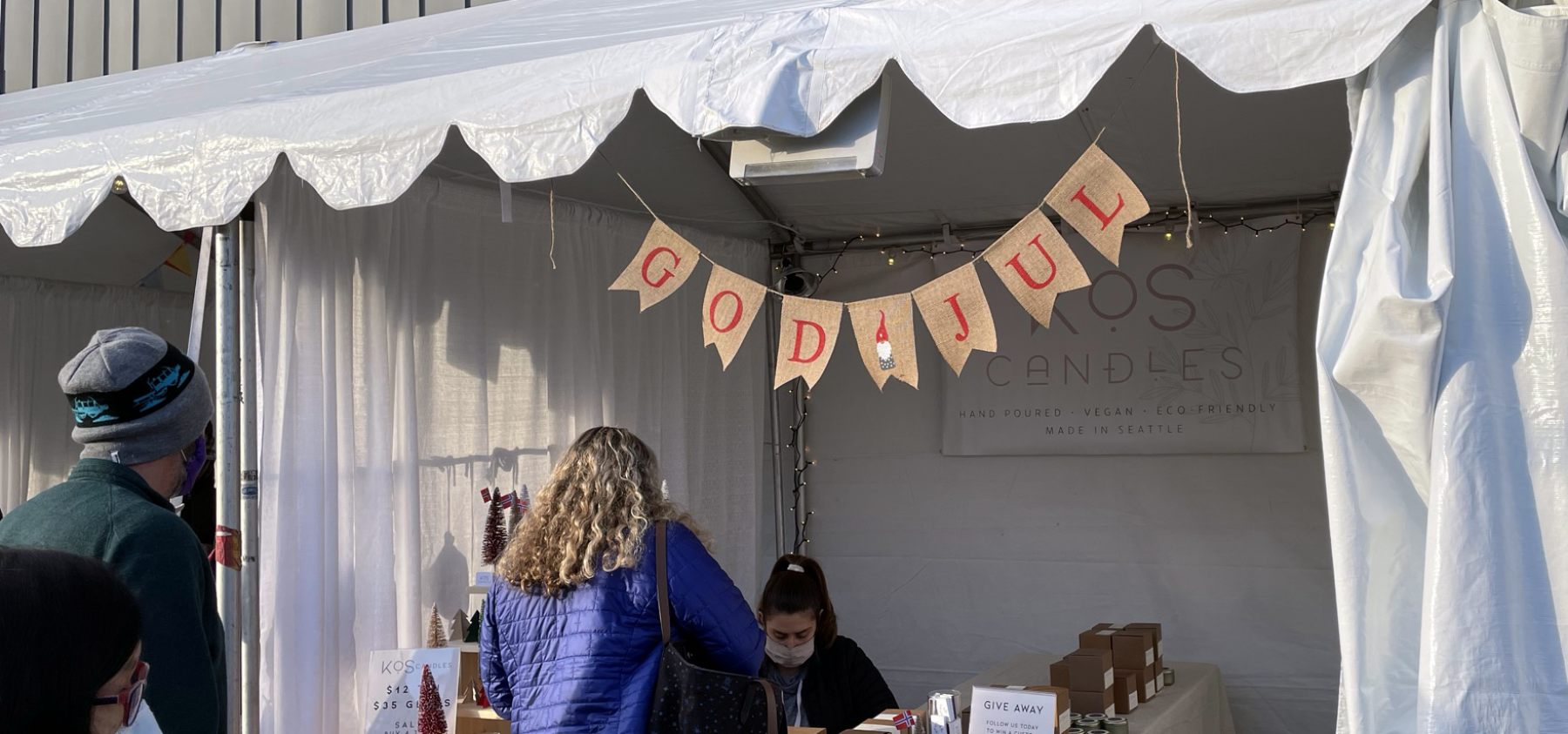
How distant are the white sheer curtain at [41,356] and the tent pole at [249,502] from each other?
1648 mm

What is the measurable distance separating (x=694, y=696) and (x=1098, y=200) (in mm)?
1057

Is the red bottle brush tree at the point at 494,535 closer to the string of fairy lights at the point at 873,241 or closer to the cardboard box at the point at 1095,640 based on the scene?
the string of fairy lights at the point at 873,241

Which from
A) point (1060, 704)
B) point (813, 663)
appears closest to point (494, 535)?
point (813, 663)

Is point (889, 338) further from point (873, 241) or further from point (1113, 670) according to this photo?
point (873, 241)

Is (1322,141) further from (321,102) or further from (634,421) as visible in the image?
(321,102)

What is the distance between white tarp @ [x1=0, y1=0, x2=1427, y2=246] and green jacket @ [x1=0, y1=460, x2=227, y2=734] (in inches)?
35.4

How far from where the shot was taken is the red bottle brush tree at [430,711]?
2.55 metres

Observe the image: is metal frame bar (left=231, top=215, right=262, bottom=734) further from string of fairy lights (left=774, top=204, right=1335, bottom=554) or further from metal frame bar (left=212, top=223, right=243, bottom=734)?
string of fairy lights (left=774, top=204, right=1335, bottom=554)

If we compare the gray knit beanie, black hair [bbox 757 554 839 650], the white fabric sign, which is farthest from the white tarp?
the white fabric sign

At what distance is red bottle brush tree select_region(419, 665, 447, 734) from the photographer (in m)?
2.55

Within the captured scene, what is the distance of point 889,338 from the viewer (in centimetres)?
229

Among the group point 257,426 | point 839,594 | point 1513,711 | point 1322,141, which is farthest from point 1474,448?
point 839,594

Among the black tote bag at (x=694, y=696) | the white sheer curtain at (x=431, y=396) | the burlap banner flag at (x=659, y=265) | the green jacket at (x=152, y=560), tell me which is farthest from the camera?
the white sheer curtain at (x=431, y=396)

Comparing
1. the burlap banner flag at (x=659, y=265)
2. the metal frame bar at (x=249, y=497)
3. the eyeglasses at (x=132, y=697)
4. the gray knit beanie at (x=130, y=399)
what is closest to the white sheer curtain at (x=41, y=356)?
the metal frame bar at (x=249, y=497)
